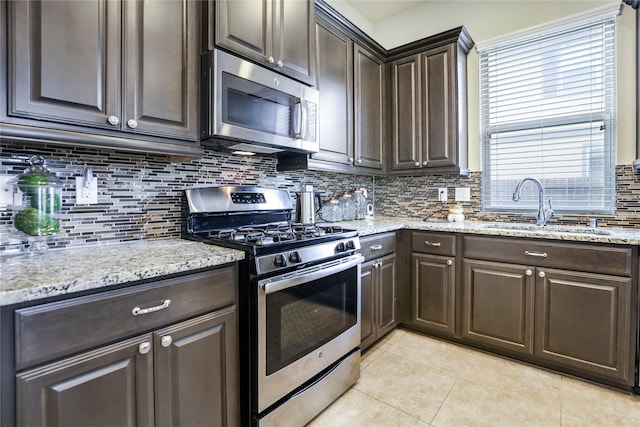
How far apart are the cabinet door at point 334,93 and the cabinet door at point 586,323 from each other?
5.15ft

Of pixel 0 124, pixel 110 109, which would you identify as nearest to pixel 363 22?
pixel 110 109

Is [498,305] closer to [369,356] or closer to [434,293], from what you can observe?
[434,293]

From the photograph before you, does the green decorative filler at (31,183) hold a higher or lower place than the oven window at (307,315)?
higher

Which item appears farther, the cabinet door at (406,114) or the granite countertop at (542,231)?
the cabinet door at (406,114)

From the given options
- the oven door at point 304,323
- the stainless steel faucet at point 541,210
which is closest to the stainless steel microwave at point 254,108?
the oven door at point 304,323

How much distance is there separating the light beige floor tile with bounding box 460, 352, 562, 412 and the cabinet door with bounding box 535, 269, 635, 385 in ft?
0.42

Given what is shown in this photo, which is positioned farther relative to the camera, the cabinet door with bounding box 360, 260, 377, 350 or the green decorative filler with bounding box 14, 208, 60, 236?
the cabinet door with bounding box 360, 260, 377, 350

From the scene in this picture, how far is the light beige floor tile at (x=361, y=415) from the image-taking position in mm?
1580

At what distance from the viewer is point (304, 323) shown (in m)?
1.56

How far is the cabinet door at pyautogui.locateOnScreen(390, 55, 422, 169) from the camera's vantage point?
2.79 m

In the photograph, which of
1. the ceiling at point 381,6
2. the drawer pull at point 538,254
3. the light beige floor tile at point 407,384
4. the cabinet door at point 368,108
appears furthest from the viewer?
the ceiling at point 381,6

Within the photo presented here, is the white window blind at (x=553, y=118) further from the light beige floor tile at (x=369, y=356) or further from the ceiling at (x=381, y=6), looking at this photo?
the light beige floor tile at (x=369, y=356)

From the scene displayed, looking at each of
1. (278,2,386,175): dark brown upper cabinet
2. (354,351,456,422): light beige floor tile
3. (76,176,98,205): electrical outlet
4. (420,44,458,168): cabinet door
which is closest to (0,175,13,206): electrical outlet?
(76,176,98,205): electrical outlet

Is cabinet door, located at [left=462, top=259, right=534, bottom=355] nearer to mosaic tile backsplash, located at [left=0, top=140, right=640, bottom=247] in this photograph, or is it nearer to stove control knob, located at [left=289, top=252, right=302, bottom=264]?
mosaic tile backsplash, located at [left=0, top=140, right=640, bottom=247]
